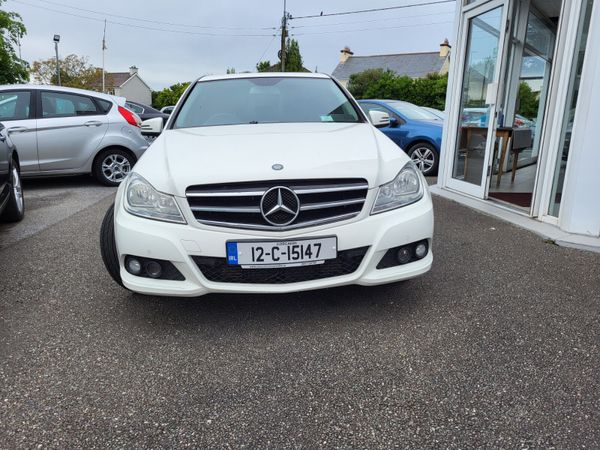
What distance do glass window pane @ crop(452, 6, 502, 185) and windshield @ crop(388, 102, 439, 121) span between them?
7.21 ft

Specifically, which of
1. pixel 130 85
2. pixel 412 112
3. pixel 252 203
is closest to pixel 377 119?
pixel 252 203

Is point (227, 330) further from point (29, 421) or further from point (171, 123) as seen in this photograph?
point (171, 123)

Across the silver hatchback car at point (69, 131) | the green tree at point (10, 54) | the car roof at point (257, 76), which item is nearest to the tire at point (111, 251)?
the car roof at point (257, 76)

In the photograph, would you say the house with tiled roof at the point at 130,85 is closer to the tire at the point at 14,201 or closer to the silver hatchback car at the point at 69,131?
the silver hatchback car at the point at 69,131

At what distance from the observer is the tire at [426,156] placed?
857 cm

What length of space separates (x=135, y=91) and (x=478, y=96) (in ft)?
208

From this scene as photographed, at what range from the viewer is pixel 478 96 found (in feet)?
20.9

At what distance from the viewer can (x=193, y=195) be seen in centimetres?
243

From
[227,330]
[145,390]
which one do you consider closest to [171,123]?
[227,330]

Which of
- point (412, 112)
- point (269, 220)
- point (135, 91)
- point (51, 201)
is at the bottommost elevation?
point (51, 201)

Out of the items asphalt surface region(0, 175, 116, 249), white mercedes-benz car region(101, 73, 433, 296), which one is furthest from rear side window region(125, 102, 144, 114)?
white mercedes-benz car region(101, 73, 433, 296)

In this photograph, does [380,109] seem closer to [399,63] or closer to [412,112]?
[412,112]

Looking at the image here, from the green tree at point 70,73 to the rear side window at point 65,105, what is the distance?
139 feet

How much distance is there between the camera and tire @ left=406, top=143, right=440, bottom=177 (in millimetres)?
8570
